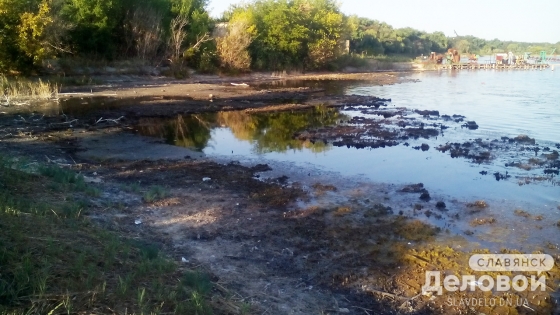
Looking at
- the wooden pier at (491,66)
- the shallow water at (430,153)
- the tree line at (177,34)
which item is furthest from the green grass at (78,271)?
the wooden pier at (491,66)

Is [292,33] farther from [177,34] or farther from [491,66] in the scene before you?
[491,66]

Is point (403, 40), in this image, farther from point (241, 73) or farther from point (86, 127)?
point (86, 127)

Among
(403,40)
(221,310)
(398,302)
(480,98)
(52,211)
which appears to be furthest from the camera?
(403,40)

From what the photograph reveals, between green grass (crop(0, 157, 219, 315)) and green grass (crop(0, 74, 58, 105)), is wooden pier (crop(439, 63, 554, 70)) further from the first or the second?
green grass (crop(0, 157, 219, 315))

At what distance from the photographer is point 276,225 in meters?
8.05

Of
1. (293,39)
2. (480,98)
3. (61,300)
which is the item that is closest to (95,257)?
(61,300)

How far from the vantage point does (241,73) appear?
50.1m

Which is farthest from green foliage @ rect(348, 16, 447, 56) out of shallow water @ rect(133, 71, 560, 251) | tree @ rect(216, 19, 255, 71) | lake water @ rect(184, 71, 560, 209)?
lake water @ rect(184, 71, 560, 209)

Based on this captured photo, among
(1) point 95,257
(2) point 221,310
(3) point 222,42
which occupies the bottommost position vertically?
(2) point 221,310

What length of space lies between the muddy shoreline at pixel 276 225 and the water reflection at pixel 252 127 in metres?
1.89

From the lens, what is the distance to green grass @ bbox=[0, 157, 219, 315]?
392cm

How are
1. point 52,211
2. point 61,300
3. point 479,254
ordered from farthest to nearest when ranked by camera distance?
1. point 479,254
2. point 52,211
3. point 61,300

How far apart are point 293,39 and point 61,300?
184 feet

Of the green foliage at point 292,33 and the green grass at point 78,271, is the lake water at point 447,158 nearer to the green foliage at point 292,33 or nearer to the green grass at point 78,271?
the green grass at point 78,271
